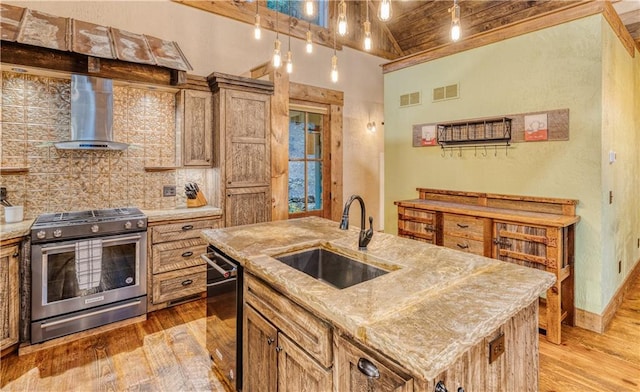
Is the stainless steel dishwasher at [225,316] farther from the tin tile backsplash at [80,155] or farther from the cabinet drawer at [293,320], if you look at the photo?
the tin tile backsplash at [80,155]

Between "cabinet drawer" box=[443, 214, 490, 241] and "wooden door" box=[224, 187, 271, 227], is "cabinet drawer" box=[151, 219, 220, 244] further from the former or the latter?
"cabinet drawer" box=[443, 214, 490, 241]

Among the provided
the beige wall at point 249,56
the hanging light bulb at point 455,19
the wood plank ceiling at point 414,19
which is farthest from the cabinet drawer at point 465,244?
the wood plank ceiling at point 414,19

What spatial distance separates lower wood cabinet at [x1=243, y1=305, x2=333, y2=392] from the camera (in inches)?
49.8

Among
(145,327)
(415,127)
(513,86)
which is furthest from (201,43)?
(513,86)

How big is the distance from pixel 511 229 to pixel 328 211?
3001 millimetres

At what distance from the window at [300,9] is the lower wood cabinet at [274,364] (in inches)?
165

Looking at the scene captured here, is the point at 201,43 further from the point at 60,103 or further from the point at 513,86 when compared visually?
the point at 513,86

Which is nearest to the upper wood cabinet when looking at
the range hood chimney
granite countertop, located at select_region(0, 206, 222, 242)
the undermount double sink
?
granite countertop, located at select_region(0, 206, 222, 242)

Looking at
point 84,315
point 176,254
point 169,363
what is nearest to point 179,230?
point 176,254

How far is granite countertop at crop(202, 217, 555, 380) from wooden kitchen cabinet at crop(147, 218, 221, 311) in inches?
59.1

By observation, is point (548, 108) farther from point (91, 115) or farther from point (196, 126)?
point (91, 115)

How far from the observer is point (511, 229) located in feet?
9.27

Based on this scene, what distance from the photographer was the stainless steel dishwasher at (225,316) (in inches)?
73.2

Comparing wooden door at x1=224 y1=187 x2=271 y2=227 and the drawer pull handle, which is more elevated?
wooden door at x1=224 y1=187 x2=271 y2=227
